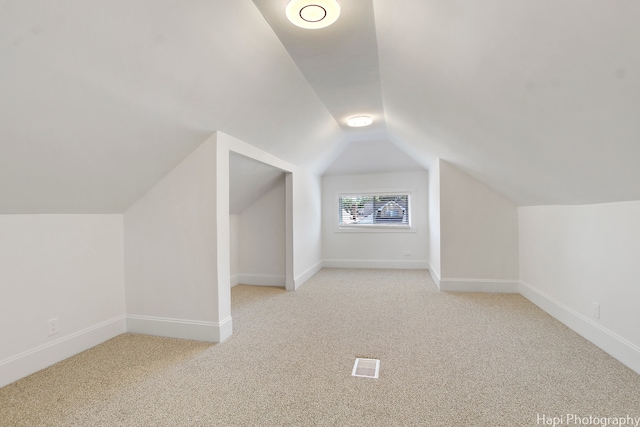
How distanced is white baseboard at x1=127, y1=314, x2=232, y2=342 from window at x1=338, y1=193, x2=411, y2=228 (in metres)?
4.12

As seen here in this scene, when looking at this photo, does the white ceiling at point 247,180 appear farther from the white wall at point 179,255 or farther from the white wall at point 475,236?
the white wall at point 475,236

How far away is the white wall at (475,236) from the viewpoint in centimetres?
438

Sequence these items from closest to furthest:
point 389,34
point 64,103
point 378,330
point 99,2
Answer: point 99,2 < point 64,103 < point 389,34 < point 378,330

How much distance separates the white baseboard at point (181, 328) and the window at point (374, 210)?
4125mm

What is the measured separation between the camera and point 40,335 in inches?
93.4

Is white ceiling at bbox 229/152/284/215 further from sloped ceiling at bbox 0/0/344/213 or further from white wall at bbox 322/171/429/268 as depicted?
white wall at bbox 322/171/429/268

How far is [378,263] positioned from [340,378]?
4394mm

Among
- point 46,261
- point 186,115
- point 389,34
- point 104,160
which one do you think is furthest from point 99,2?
point 46,261

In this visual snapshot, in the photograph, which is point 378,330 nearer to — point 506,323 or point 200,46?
point 506,323

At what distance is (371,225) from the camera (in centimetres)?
654

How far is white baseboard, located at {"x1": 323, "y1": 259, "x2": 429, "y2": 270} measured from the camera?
6.25m

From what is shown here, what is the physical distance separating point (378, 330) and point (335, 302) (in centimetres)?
106

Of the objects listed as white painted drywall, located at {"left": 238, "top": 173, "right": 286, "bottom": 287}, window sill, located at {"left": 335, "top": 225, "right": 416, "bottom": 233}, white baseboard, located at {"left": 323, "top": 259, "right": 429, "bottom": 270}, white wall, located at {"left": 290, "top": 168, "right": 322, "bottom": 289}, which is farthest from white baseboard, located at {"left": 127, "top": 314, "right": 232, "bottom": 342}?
window sill, located at {"left": 335, "top": 225, "right": 416, "bottom": 233}

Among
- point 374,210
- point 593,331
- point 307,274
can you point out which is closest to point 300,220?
point 307,274
